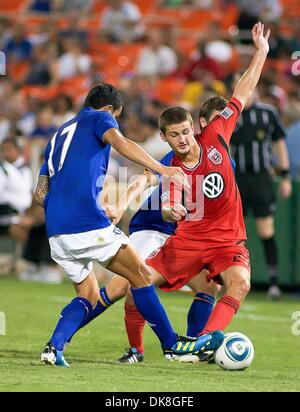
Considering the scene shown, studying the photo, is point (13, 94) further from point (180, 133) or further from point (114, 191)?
point (180, 133)

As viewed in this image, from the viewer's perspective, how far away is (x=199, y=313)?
27.6ft

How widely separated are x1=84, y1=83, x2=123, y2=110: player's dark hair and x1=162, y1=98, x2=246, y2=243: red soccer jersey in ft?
2.52

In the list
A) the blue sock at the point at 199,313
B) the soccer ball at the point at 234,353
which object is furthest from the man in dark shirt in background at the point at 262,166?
the soccer ball at the point at 234,353

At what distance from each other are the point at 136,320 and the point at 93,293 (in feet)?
1.58

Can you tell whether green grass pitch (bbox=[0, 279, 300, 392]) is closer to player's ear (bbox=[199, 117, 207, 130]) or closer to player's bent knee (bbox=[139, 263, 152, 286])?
player's bent knee (bbox=[139, 263, 152, 286])

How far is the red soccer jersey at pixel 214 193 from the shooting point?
7988mm

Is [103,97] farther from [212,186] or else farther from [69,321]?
[69,321]

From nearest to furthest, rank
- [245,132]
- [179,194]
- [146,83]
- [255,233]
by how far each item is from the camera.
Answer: [179,194], [245,132], [255,233], [146,83]

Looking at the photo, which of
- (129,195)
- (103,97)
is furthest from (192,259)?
(103,97)

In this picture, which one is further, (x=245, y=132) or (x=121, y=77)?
(x=121, y=77)

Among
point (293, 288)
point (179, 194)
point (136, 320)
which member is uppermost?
point (179, 194)

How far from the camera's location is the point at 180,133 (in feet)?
25.5

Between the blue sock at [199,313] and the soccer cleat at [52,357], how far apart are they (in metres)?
1.35

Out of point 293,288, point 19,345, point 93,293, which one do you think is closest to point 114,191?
point 293,288
